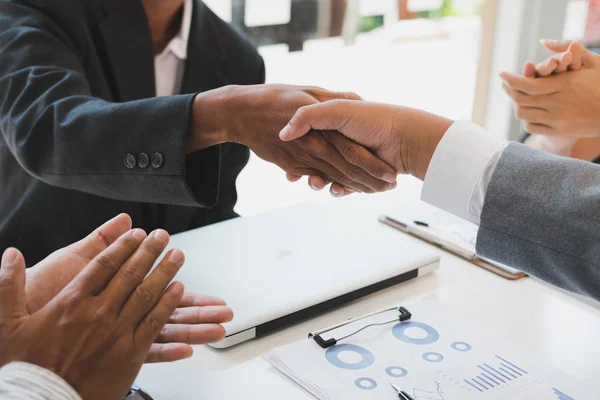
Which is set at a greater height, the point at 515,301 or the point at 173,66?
the point at 173,66

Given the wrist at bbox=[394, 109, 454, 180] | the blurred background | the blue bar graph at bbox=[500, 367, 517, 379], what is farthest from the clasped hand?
the blurred background

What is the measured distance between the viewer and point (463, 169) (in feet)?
3.30

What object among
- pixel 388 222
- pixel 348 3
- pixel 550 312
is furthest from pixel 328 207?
pixel 348 3

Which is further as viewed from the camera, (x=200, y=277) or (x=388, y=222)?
(x=388, y=222)

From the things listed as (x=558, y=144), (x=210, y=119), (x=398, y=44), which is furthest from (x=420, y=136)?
(x=398, y=44)

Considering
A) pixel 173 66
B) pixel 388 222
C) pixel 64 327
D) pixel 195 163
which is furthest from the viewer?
pixel 173 66

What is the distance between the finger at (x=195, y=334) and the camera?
90cm

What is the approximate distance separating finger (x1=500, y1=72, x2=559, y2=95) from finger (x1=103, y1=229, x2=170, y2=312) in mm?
1030

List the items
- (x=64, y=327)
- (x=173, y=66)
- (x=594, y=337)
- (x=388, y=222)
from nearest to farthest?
(x=64, y=327)
(x=594, y=337)
(x=388, y=222)
(x=173, y=66)

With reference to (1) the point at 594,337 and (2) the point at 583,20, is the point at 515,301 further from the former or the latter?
(2) the point at 583,20

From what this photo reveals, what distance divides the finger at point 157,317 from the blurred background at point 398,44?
159 cm

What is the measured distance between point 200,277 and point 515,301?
1.83ft

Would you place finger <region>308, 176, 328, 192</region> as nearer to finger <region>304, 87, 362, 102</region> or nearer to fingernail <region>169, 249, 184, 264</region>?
finger <region>304, 87, 362, 102</region>

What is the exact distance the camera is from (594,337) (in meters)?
1.09
